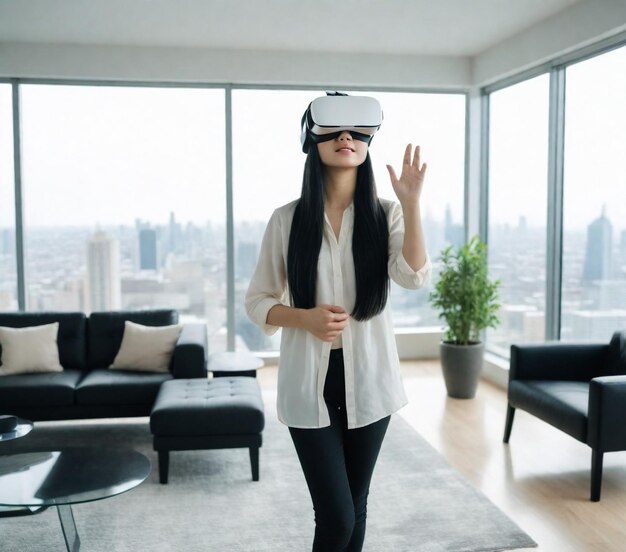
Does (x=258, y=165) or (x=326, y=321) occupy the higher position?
(x=258, y=165)

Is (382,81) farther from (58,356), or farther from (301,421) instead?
(301,421)

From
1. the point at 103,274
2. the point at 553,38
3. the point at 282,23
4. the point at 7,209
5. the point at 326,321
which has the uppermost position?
the point at 282,23

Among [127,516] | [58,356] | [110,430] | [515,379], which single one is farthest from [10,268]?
[515,379]

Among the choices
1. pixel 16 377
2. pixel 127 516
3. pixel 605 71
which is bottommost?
pixel 127 516

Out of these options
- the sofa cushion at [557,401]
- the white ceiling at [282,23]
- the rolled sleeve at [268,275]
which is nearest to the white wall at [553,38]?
the white ceiling at [282,23]

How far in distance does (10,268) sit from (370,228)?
517 cm

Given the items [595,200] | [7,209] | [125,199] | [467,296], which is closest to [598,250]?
[595,200]

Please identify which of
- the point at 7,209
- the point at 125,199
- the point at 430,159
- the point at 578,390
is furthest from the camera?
the point at 430,159

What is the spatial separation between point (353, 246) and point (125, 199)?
16.1 feet

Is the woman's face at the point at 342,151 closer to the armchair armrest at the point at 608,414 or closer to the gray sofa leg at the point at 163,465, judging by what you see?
the armchair armrest at the point at 608,414

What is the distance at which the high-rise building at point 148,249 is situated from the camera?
643 centimetres

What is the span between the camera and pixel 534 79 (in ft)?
18.9

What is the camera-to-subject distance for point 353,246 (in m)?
1.86

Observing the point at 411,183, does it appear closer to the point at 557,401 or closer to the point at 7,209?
the point at 557,401
